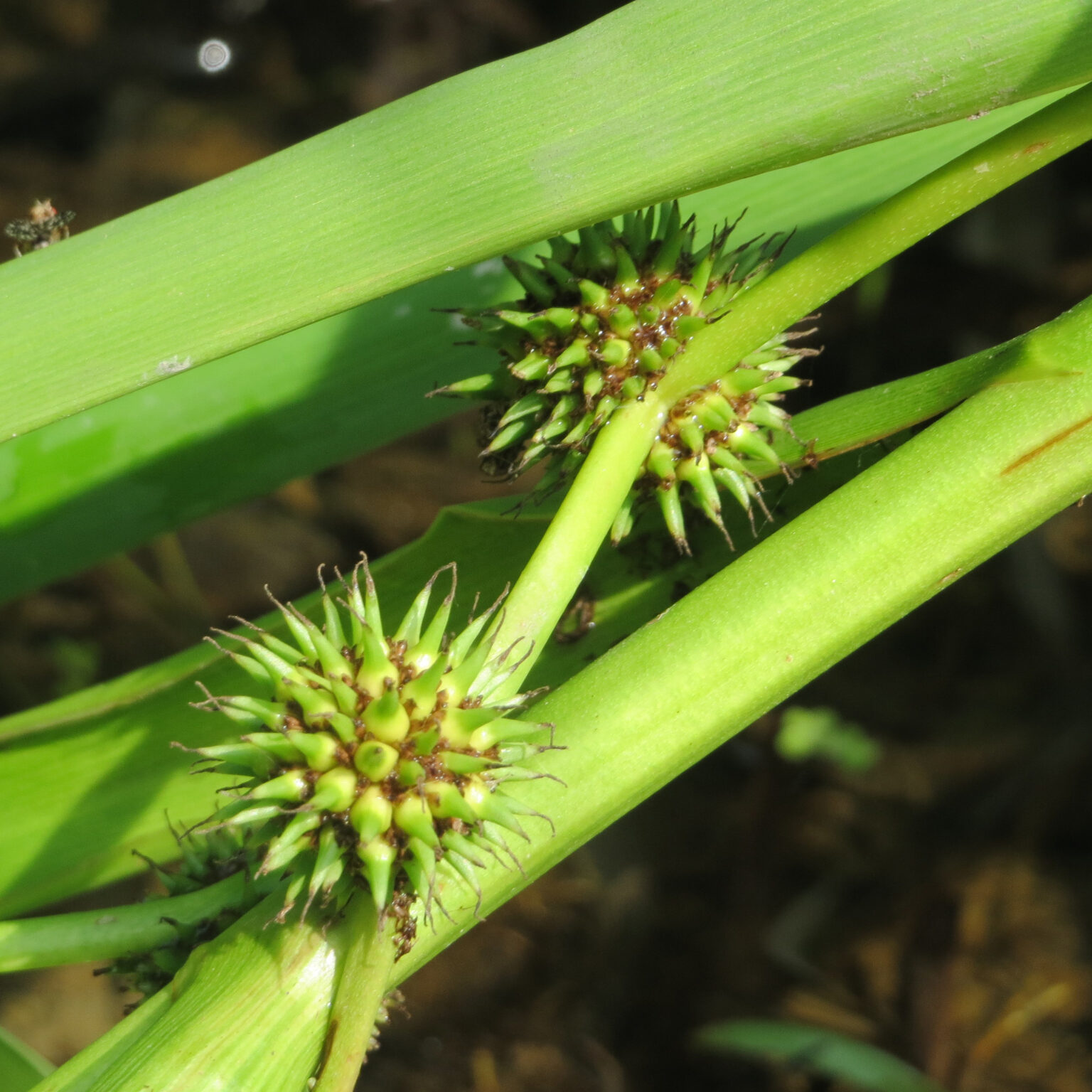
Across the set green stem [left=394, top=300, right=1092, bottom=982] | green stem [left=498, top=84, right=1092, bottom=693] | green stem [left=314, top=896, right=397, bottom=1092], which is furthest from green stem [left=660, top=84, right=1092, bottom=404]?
green stem [left=314, top=896, right=397, bottom=1092]

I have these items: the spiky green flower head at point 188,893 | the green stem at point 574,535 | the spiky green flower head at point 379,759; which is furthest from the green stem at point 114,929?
the green stem at point 574,535

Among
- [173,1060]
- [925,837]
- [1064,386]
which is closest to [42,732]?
[173,1060]

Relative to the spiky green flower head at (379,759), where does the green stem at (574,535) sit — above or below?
above

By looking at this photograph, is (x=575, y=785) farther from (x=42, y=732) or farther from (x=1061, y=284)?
(x=1061, y=284)

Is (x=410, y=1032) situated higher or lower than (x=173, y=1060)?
higher

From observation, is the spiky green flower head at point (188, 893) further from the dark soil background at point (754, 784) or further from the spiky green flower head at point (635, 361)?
the dark soil background at point (754, 784)
